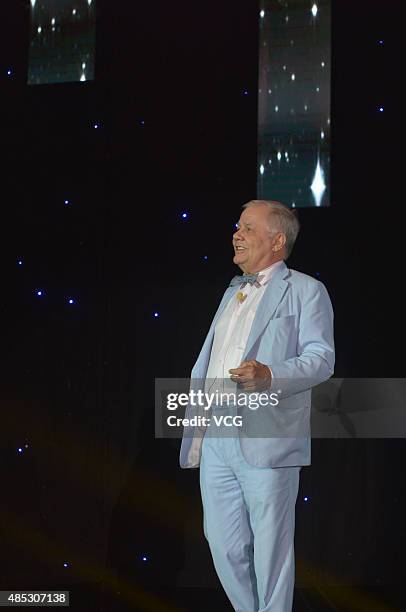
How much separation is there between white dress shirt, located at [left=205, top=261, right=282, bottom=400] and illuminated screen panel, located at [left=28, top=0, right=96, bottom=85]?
1391 mm

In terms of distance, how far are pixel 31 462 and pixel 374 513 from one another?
4.73ft

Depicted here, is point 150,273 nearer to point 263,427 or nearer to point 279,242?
point 279,242

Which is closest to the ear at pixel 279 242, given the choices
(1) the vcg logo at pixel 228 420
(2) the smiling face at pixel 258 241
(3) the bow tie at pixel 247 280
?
(2) the smiling face at pixel 258 241

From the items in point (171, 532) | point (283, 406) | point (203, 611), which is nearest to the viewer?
point (283, 406)

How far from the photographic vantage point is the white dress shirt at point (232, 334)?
115 inches

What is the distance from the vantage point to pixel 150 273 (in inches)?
147

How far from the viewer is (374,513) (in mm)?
3426

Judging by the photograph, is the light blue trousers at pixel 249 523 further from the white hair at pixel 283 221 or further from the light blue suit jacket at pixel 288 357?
the white hair at pixel 283 221

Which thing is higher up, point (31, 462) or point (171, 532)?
point (31, 462)

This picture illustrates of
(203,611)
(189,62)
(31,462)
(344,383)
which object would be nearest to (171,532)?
(203,611)

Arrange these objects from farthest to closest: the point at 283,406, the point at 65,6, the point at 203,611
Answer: the point at 65,6 → the point at 203,611 → the point at 283,406

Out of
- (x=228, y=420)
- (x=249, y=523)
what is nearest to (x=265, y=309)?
(x=228, y=420)

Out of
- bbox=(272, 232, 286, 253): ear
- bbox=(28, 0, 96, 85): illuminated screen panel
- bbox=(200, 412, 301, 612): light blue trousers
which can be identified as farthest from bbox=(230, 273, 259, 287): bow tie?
bbox=(28, 0, 96, 85): illuminated screen panel

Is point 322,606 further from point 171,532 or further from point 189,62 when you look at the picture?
point 189,62
